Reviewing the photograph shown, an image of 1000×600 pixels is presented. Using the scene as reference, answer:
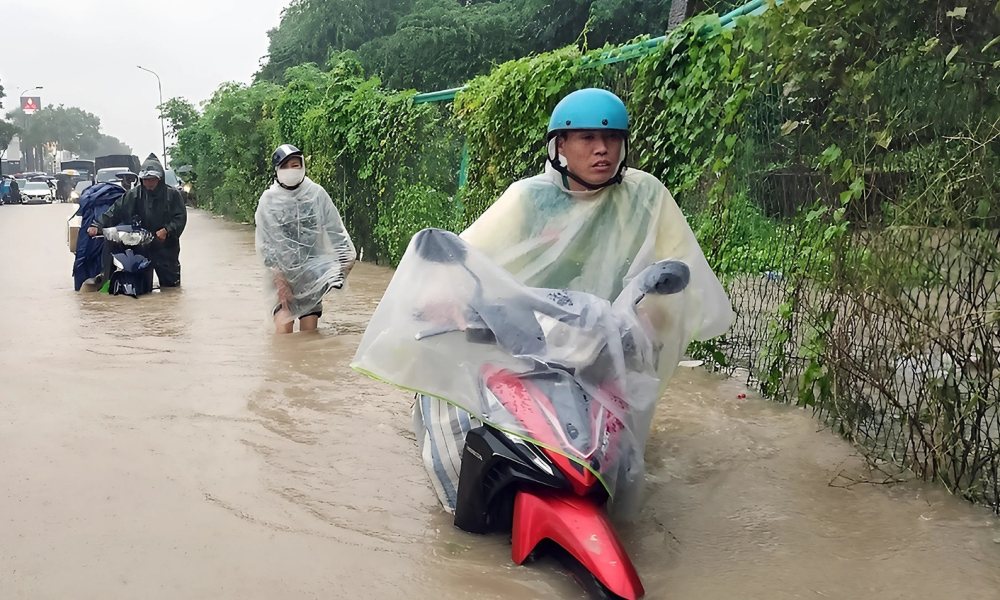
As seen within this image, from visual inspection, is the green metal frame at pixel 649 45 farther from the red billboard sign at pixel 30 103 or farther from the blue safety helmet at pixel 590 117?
the red billboard sign at pixel 30 103

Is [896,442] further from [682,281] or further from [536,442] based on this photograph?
[536,442]

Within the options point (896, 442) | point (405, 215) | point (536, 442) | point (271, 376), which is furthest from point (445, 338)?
point (405, 215)

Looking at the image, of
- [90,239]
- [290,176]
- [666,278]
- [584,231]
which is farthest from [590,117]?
[90,239]

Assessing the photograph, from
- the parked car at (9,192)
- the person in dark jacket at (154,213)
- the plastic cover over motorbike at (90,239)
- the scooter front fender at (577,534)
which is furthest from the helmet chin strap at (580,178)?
the parked car at (9,192)

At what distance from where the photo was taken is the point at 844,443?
A: 5.12 m

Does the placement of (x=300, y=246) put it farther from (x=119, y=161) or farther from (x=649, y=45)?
(x=119, y=161)

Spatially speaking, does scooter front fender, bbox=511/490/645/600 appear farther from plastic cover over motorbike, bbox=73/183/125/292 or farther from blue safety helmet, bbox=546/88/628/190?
plastic cover over motorbike, bbox=73/183/125/292

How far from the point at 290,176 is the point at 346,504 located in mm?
4788

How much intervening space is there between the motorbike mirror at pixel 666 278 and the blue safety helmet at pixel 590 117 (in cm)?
64

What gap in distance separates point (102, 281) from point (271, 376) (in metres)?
6.07

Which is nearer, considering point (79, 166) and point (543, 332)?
point (543, 332)

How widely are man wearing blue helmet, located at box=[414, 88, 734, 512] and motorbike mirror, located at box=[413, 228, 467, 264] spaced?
1.22 feet

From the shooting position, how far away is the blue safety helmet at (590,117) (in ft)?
13.5

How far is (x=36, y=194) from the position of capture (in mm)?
57938
